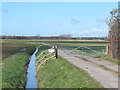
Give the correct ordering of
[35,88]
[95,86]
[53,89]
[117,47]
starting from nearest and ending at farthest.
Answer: [95,86] < [53,89] < [35,88] < [117,47]

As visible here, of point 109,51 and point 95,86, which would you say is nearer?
point 95,86

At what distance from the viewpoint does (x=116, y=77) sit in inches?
707

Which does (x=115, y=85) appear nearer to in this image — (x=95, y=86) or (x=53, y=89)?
(x=95, y=86)

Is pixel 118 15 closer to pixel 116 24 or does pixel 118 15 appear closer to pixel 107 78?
pixel 116 24

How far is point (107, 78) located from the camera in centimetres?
1750

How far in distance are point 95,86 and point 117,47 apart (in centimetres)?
1604

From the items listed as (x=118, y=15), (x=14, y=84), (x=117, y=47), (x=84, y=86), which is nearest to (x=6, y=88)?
(x=14, y=84)

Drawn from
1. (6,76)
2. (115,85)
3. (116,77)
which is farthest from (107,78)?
(6,76)

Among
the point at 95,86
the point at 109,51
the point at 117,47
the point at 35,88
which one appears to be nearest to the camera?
the point at 95,86

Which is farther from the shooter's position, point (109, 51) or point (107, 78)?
point (109, 51)

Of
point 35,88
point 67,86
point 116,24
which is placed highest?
point 116,24

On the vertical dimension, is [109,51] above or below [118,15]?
below

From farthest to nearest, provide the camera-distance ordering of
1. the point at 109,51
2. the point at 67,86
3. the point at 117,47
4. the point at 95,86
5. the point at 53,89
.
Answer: the point at 109,51, the point at 117,47, the point at 53,89, the point at 67,86, the point at 95,86

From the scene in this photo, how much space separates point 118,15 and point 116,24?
1.08 metres
